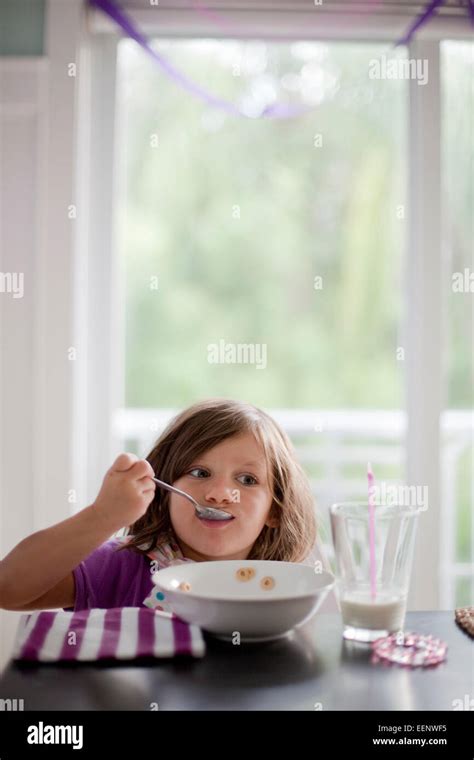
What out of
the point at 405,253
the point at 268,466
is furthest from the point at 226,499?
the point at 405,253

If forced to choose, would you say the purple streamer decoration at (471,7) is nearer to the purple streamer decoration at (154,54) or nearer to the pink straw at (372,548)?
the purple streamer decoration at (154,54)

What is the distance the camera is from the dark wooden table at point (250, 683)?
26.1 inches

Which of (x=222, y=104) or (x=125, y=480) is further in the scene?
(x=222, y=104)

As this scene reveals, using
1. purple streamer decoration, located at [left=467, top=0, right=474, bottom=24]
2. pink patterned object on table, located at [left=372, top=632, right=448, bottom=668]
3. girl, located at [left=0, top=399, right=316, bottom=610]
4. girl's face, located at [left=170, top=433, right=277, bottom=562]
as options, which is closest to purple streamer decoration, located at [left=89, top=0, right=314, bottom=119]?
purple streamer decoration, located at [left=467, top=0, right=474, bottom=24]

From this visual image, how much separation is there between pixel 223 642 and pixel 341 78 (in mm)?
2104

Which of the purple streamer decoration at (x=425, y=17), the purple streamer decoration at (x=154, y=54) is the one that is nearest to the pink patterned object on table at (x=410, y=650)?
the purple streamer decoration at (x=154, y=54)

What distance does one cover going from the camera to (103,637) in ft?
2.58

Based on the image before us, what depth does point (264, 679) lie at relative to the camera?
27.9 inches

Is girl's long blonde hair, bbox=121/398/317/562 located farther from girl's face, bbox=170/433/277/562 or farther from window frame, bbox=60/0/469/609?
window frame, bbox=60/0/469/609

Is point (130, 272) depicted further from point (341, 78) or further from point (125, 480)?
point (125, 480)

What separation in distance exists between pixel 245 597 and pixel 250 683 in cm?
13

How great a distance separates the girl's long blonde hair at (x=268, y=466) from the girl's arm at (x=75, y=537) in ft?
0.59

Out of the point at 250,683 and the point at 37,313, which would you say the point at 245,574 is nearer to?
the point at 250,683
